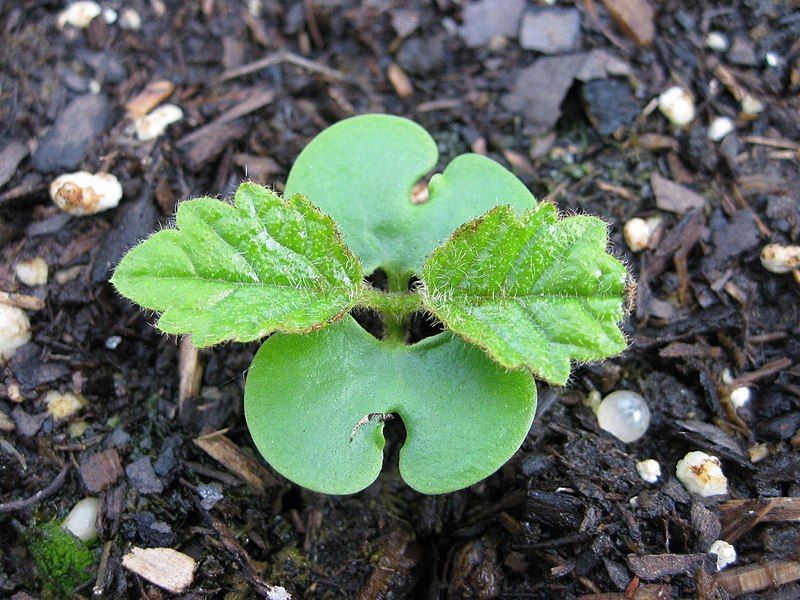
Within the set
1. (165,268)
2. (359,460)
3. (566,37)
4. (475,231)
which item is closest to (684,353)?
(475,231)

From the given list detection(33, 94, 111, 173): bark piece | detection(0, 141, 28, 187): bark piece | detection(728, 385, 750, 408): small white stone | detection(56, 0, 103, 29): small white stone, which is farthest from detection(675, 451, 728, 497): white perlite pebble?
detection(56, 0, 103, 29): small white stone

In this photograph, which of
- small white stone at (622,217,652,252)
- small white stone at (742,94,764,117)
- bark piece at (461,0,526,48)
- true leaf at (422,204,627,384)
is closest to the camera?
true leaf at (422,204,627,384)

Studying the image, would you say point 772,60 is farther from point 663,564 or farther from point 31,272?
point 31,272

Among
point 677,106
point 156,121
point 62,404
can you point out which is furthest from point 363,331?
point 677,106

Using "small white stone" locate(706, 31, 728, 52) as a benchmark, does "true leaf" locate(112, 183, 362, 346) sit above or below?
above

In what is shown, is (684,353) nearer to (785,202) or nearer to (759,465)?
(759,465)

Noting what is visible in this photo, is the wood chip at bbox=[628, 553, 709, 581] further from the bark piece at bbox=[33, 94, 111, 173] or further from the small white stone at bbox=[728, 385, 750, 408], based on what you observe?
the bark piece at bbox=[33, 94, 111, 173]

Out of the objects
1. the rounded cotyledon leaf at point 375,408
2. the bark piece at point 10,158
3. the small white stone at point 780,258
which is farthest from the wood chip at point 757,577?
the bark piece at point 10,158
